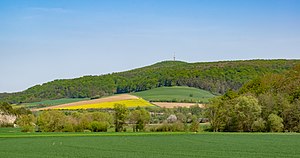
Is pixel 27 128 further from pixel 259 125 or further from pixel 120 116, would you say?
pixel 259 125

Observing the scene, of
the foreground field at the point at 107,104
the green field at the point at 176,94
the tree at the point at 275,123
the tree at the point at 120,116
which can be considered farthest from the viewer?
the green field at the point at 176,94

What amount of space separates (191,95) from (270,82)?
111 feet

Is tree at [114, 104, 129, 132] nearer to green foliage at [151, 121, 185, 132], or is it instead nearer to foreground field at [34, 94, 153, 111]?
green foliage at [151, 121, 185, 132]

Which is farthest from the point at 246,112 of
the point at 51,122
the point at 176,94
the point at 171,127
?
the point at 176,94

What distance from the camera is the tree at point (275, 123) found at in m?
80.0

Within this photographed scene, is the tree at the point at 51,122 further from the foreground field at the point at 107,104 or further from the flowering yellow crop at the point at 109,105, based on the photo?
the foreground field at the point at 107,104

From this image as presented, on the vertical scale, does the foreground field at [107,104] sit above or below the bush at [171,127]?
above

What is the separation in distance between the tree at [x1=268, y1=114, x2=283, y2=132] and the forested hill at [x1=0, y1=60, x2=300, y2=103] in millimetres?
55452

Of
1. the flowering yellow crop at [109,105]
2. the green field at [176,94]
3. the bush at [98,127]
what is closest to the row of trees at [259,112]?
the bush at [98,127]

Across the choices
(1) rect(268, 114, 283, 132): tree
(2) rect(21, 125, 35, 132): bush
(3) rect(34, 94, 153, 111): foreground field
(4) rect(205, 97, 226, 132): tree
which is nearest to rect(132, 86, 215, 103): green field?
(3) rect(34, 94, 153, 111): foreground field

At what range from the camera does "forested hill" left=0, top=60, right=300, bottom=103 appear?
462 feet

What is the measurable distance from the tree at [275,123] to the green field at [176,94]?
1500 inches

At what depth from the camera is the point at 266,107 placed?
84.0m

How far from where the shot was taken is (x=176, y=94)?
132250 mm
